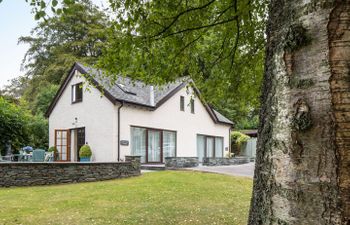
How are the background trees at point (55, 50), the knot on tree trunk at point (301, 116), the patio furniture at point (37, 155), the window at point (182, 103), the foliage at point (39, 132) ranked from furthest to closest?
1. the background trees at point (55, 50)
2. the foliage at point (39, 132)
3. the window at point (182, 103)
4. the patio furniture at point (37, 155)
5. the knot on tree trunk at point (301, 116)

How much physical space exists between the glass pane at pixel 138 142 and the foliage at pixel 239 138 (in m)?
11.9

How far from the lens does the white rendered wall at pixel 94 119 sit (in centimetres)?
1702

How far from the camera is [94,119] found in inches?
711

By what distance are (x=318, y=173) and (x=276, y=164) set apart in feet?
0.83

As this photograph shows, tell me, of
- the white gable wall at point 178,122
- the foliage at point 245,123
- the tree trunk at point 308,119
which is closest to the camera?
the tree trunk at point 308,119

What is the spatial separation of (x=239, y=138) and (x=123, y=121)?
1371cm

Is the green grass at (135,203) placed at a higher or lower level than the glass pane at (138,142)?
A: lower

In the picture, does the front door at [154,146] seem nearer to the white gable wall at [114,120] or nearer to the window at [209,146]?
the white gable wall at [114,120]

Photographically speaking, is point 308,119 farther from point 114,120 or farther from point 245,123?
point 245,123

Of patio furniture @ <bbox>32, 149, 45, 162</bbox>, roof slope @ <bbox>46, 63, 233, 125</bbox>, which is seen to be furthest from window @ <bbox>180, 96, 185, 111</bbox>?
patio furniture @ <bbox>32, 149, 45, 162</bbox>

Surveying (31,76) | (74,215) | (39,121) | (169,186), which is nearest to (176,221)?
(74,215)

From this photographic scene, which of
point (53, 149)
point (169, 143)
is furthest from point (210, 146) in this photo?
point (53, 149)

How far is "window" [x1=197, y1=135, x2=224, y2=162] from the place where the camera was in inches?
936

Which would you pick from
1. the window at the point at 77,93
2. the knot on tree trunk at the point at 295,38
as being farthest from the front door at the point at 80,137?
the knot on tree trunk at the point at 295,38
